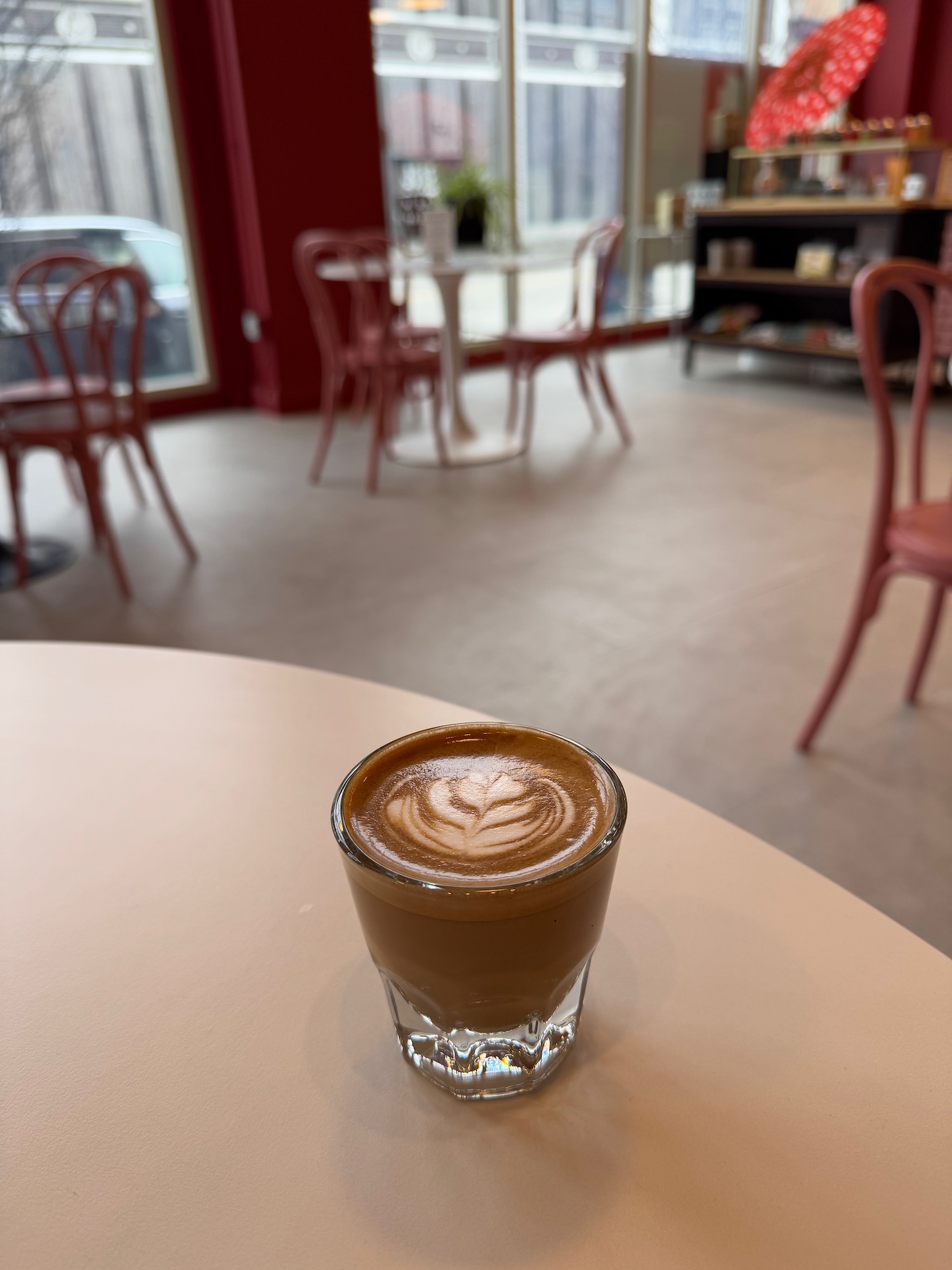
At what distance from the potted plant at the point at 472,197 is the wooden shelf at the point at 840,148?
138cm

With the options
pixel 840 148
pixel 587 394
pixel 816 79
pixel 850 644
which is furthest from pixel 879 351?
pixel 816 79

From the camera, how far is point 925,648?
197cm

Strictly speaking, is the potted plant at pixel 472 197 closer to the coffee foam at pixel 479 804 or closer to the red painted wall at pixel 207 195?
the red painted wall at pixel 207 195

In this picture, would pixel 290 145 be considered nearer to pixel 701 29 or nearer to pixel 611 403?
pixel 611 403

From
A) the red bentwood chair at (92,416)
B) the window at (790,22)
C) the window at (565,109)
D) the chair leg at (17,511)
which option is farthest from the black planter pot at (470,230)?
the window at (790,22)

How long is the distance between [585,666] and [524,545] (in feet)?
2.84

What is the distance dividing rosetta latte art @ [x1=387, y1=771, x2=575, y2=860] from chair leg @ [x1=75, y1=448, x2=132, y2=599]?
2504 mm

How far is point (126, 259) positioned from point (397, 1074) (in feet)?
17.1

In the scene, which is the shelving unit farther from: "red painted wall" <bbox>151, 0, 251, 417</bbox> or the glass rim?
the glass rim

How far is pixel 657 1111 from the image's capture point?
1.15ft

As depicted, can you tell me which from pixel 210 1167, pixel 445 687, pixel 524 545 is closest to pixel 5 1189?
pixel 210 1167

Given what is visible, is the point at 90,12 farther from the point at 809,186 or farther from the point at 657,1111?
the point at 657,1111

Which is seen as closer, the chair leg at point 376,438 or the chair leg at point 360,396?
the chair leg at point 376,438

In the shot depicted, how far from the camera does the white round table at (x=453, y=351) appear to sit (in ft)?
11.8
